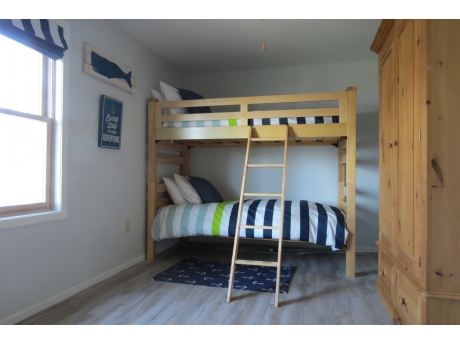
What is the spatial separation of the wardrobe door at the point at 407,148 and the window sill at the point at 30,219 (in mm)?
2292

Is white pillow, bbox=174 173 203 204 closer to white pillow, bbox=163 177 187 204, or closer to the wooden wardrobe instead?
white pillow, bbox=163 177 187 204

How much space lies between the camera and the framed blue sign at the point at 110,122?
97.4 inches

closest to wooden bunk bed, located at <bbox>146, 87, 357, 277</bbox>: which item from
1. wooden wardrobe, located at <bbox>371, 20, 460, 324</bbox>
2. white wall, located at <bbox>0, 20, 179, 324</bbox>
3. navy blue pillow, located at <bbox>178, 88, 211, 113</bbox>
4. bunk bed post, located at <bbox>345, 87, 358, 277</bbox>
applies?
bunk bed post, located at <bbox>345, 87, 358, 277</bbox>

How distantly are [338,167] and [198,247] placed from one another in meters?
2.11

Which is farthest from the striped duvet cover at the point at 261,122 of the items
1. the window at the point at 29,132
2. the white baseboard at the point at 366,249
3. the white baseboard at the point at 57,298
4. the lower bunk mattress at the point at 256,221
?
the white baseboard at the point at 366,249

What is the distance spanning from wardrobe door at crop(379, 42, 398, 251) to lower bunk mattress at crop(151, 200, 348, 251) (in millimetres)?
505

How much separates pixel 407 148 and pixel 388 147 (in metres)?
0.42

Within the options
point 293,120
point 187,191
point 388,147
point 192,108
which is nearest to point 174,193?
point 187,191

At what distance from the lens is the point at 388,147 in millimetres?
2043

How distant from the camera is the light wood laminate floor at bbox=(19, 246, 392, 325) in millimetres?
1814

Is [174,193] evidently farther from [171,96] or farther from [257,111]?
[257,111]

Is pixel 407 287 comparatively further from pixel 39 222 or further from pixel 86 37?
pixel 86 37
